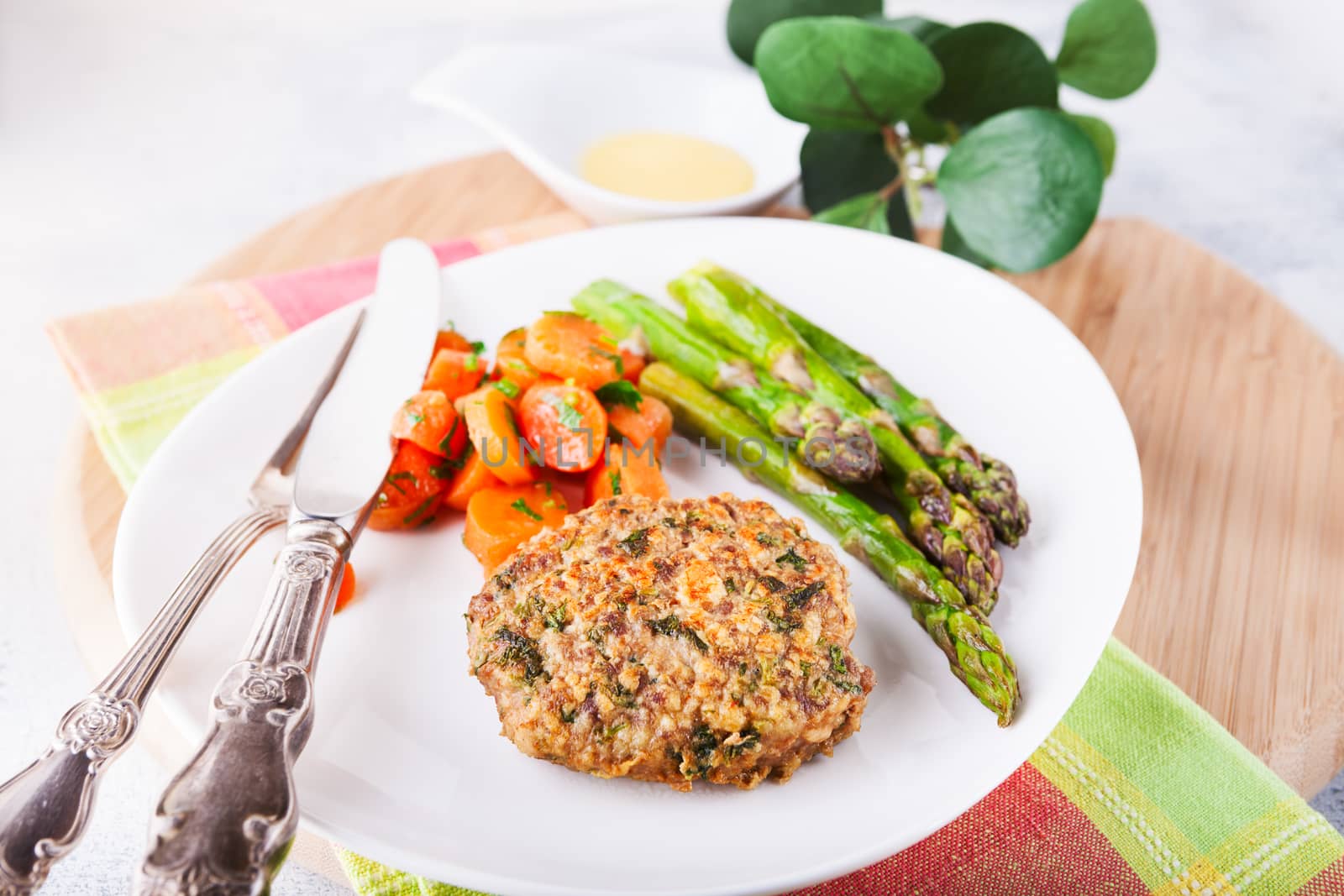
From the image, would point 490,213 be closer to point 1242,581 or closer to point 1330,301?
point 1242,581

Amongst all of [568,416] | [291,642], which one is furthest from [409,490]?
[291,642]

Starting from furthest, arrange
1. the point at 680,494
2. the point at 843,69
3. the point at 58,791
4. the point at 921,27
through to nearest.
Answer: the point at 921,27, the point at 843,69, the point at 680,494, the point at 58,791

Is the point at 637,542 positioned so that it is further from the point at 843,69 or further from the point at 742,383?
the point at 843,69

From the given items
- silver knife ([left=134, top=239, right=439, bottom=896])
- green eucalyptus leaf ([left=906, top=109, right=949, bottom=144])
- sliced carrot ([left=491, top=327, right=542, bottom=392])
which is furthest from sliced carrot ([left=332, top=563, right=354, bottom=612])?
green eucalyptus leaf ([left=906, top=109, right=949, bottom=144])

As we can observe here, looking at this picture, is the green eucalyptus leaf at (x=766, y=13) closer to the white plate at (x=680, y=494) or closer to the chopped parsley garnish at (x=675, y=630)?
the white plate at (x=680, y=494)

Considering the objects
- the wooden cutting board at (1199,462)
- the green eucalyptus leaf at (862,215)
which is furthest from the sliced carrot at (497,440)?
the green eucalyptus leaf at (862,215)

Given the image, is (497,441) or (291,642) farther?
(497,441)

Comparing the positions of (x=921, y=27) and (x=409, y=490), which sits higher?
(x=921, y=27)
